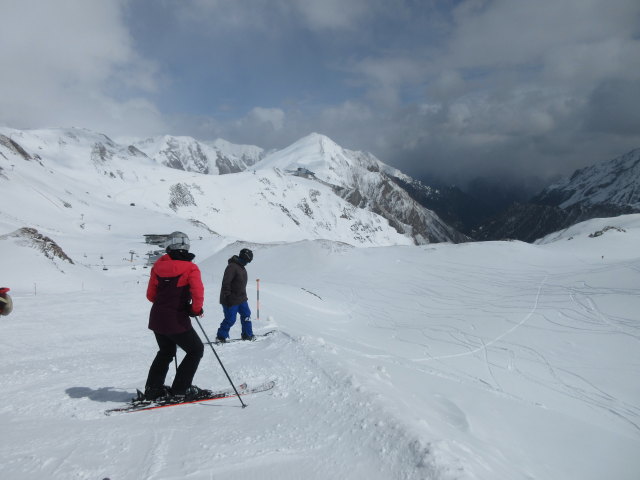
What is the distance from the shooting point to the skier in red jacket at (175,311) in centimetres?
549

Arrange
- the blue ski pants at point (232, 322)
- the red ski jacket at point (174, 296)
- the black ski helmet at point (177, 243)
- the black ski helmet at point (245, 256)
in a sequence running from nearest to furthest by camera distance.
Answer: the red ski jacket at point (174, 296)
the black ski helmet at point (177, 243)
the blue ski pants at point (232, 322)
the black ski helmet at point (245, 256)

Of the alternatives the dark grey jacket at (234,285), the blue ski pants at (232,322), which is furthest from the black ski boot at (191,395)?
the dark grey jacket at (234,285)

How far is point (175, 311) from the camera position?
5484mm

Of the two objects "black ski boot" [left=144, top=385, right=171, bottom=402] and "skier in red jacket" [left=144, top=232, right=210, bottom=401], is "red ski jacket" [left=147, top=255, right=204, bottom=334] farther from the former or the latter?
"black ski boot" [left=144, top=385, right=171, bottom=402]

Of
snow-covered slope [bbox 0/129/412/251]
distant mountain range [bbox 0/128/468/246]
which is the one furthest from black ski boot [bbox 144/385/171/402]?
distant mountain range [bbox 0/128/468/246]

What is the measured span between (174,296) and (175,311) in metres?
0.21

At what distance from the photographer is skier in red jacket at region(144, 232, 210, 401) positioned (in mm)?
5492

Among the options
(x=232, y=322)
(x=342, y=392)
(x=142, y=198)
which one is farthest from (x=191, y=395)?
(x=142, y=198)

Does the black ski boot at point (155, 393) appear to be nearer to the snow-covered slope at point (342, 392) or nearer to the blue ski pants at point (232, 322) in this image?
the snow-covered slope at point (342, 392)

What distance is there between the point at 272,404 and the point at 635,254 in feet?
169

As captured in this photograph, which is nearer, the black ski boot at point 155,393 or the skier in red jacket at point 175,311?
the skier in red jacket at point 175,311

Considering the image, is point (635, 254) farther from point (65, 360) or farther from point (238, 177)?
point (238, 177)

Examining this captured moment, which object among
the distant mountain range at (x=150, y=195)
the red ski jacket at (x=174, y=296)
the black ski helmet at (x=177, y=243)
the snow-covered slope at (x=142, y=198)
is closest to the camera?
the red ski jacket at (x=174, y=296)

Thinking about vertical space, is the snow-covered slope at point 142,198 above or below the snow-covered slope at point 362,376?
above
